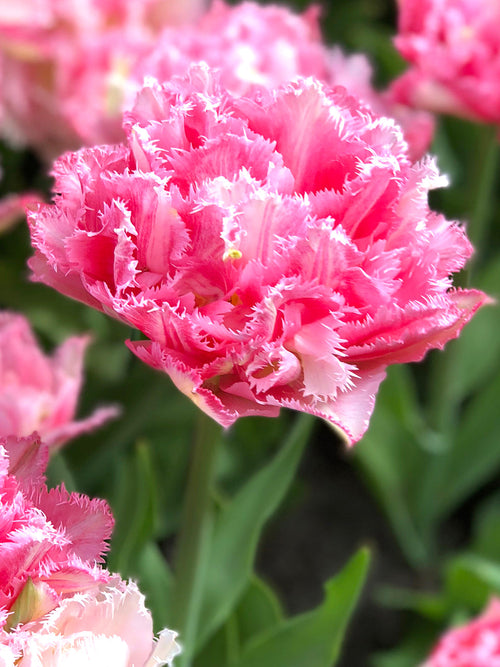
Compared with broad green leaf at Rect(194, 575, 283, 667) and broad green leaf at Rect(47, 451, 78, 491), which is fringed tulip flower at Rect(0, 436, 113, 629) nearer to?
broad green leaf at Rect(47, 451, 78, 491)

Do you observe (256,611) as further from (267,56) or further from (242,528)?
(267,56)

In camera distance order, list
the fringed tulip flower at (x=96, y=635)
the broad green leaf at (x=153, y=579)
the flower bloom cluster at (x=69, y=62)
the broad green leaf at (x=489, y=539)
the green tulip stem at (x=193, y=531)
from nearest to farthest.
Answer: the fringed tulip flower at (x=96, y=635)
the green tulip stem at (x=193, y=531)
the broad green leaf at (x=153, y=579)
the flower bloom cluster at (x=69, y=62)
the broad green leaf at (x=489, y=539)

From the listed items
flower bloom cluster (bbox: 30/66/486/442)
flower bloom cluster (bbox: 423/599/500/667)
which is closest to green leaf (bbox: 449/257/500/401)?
flower bloom cluster (bbox: 423/599/500/667)

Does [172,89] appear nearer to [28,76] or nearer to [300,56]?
[300,56]

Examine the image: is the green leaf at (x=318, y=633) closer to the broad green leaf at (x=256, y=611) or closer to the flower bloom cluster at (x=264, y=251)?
the broad green leaf at (x=256, y=611)

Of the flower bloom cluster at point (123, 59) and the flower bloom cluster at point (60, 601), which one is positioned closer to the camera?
the flower bloom cluster at point (60, 601)

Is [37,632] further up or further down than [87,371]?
further up

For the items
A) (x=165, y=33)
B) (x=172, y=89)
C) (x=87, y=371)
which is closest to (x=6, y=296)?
(x=87, y=371)

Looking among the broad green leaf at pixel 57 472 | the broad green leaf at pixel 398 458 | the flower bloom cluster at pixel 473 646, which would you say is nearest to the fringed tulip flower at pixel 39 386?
the broad green leaf at pixel 57 472
